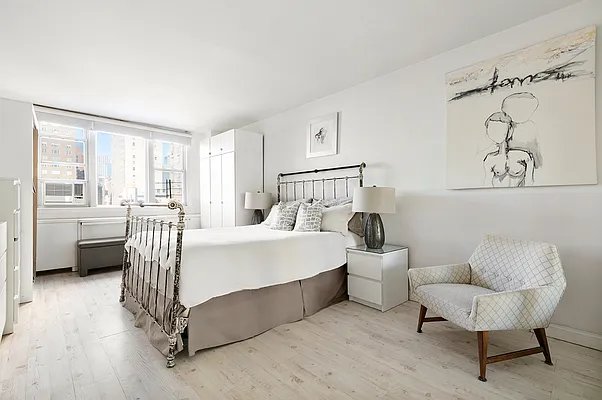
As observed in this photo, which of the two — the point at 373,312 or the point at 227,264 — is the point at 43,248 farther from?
the point at 373,312

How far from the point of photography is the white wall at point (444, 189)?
2186 millimetres

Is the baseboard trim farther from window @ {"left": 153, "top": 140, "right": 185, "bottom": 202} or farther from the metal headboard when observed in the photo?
window @ {"left": 153, "top": 140, "right": 185, "bottom": 202}

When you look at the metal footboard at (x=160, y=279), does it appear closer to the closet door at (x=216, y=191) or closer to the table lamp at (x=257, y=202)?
the table lamp at (x=257, y=202)

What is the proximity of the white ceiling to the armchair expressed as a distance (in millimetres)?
1857

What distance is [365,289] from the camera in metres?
3.01

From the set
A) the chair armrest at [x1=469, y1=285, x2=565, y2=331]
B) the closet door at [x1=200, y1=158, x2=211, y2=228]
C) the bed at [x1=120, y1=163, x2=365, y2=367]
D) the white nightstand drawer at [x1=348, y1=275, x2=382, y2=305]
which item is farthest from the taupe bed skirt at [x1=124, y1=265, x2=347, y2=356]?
the closet door at [x1=200, y1=158, x2=211, y2=228]

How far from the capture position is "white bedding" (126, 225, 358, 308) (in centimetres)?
208

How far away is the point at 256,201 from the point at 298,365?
118 inches

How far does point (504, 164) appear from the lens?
2.54 m

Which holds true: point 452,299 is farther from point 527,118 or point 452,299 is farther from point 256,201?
point 256,201

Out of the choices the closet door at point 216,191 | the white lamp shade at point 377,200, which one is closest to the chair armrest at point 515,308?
the white lamp shade at point 377,200

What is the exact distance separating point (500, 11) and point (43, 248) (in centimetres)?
618

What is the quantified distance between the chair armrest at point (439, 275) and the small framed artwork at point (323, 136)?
205 centimetres

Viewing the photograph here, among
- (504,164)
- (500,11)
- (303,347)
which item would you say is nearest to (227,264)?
(303,347)
